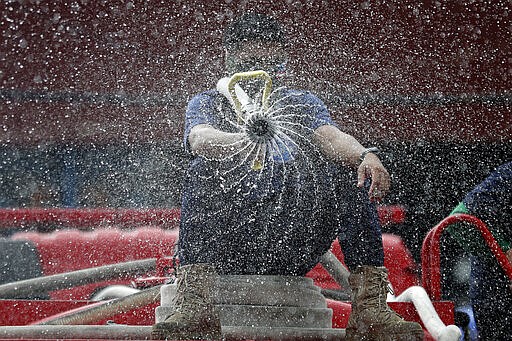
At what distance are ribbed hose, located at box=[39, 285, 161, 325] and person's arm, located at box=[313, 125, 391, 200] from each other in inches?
26.8

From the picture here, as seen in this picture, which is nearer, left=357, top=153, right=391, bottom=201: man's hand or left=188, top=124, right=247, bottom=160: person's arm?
left=357, top=153, right=391, bottom=201: man's hand

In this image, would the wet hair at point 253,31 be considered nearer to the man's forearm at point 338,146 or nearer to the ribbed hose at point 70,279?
the man's forearm at point 338,146

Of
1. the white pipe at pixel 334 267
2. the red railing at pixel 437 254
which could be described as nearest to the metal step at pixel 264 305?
the white pipe at pixel 334 267

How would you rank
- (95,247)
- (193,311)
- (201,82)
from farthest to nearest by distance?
(201,82), (95,247), (193,311)

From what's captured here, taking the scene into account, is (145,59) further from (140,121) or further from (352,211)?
(352,211)

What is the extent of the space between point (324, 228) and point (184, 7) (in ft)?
12.4

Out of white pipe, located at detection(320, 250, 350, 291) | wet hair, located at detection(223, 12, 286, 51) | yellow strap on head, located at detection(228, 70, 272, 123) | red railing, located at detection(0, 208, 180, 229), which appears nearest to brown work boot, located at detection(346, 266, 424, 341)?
white pipe, located at detection(320, 250, 350, 291)

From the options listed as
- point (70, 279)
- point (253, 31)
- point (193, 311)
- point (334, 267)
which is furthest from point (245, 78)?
point (70, 279)

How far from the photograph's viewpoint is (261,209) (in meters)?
2.13

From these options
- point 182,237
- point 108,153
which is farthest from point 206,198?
point 108,153

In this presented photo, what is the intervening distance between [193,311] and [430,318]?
645 mm

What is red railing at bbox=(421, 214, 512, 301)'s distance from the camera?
2.43 m

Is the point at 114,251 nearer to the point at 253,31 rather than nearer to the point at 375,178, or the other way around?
the point at 253,31

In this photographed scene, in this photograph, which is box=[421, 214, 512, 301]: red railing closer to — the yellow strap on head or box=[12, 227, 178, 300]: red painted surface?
the yellow strap on head
